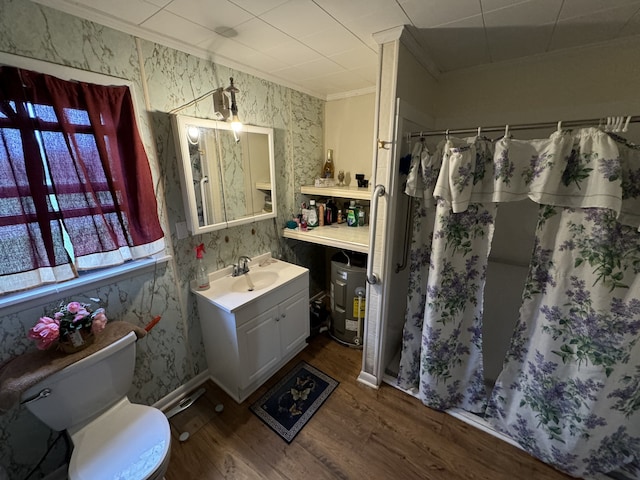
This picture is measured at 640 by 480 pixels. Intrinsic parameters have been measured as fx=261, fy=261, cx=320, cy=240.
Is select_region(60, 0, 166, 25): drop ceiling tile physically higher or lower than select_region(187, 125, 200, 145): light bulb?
higher

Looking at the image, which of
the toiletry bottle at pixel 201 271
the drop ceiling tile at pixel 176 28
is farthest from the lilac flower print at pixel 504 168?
the toiletry bottle at pixel 201 271

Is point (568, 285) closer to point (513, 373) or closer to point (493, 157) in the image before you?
point (513, 373)

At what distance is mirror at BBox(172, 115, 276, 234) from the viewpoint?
1603 millimetres

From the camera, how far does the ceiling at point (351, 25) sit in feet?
3.68

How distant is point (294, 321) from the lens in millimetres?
2094

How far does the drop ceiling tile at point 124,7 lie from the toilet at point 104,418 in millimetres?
1501

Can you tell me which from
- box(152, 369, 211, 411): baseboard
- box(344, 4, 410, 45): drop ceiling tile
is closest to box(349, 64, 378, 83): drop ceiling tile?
box(344, 4, 410, 45): drop ceiling tile

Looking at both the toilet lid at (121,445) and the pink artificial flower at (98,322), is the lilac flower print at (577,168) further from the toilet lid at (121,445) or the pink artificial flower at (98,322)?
the pink artificial flower at (98,322)

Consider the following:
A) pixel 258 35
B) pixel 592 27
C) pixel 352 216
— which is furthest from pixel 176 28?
pixel 592 27

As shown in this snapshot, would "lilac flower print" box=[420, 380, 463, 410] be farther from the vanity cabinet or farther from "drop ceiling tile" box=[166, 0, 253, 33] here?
"drop ceiling tile" box=[166, 0, 253, 33]

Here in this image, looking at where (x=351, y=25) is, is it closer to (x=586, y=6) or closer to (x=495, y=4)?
(x=495, y=4)

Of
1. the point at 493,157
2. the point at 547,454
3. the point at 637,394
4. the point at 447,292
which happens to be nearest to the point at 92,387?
the point at 447,292

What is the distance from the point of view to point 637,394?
117cm

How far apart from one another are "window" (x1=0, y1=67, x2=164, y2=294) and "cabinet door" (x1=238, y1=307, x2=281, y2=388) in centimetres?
78
